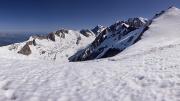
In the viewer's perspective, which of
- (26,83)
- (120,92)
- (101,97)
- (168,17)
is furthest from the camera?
(168,17)

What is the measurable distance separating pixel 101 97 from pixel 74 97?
3.86 feet

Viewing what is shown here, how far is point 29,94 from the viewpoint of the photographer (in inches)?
416

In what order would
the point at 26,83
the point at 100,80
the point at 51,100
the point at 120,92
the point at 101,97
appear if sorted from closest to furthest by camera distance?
the point at 51,100, the point at 101,97, the point at 120,92, the point at 26,83, the point at 100,80

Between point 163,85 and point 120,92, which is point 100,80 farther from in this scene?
point 163,85

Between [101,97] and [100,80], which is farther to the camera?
[100,80]

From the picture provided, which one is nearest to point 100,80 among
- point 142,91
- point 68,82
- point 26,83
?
point 68,82

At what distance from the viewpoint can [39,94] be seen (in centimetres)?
1069

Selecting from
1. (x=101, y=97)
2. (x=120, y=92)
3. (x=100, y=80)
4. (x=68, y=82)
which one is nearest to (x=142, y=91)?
(x=120, y=92)

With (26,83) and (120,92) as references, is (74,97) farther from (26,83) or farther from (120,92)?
(26,83)

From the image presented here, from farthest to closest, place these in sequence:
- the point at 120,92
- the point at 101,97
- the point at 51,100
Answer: the point at 120,92 → the point at 101,97 → the point at 51,100

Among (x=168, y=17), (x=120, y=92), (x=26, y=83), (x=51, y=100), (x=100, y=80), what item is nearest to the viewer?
(x=51, y=100)

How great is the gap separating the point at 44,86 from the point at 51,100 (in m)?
2.04

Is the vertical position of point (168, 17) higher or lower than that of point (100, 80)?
higher

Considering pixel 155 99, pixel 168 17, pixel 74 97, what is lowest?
pixel 155 99
